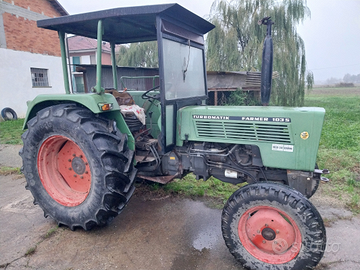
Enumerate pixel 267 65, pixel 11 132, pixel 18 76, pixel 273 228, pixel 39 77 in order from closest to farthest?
pixel 273 228 → pixel 267 65 → pixel 11 132 → pixel 18 76 → pixel 39 77

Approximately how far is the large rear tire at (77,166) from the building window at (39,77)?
10.7 metres

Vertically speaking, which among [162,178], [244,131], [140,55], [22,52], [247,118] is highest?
[140,55]

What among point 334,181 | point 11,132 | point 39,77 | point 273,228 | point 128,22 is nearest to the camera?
point 273,228

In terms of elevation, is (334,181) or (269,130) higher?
(269,130)

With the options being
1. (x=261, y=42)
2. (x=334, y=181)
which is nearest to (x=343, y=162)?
(x=334, y=181)

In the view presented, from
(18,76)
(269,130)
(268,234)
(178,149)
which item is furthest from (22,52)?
(268,234)

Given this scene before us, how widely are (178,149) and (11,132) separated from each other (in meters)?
7.83

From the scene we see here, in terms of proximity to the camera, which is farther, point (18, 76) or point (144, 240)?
point (18, 76)

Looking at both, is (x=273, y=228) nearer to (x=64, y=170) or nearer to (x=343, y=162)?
(x=64, y=170)

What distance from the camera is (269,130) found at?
2.50 m

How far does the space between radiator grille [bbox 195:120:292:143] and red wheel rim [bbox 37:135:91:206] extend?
54.3 inches

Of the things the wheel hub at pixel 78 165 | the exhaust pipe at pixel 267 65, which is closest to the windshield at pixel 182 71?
the exhaust pipe at pixel 267 65

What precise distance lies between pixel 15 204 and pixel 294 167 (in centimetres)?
355

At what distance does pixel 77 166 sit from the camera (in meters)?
3.06
